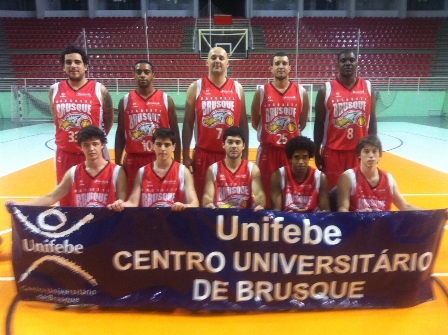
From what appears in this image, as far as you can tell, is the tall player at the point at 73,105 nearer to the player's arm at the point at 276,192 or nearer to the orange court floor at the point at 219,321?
the orange court floor at the point at 219,321

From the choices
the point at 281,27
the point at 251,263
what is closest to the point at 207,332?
the point at 251,263

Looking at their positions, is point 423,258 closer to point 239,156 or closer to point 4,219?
point 239,156

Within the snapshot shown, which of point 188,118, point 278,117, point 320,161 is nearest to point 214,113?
point 188,118

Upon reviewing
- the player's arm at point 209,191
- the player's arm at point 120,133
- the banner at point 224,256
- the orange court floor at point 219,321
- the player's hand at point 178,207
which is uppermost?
the player's arm at point 120,133

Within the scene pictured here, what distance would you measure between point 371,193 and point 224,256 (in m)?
1.25

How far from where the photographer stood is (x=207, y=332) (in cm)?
234

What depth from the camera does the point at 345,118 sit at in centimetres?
351

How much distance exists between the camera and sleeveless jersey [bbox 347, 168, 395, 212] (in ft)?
9.65

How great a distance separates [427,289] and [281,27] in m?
Answer: 17.6

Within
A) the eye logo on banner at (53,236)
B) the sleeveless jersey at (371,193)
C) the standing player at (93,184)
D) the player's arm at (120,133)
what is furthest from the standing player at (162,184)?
the sleeveless jersey at (371,193)

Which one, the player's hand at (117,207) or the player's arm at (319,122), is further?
the player's arm at (319,122)

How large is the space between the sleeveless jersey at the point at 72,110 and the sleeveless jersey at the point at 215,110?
3.02 feet

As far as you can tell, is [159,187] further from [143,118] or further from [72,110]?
[72,110]

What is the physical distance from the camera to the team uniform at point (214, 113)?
3.53 meters
